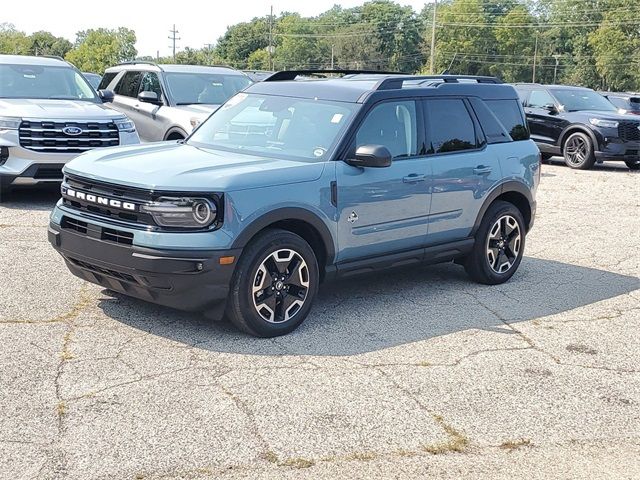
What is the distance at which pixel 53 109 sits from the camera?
1073 centimetres

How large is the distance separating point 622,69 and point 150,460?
100800mm

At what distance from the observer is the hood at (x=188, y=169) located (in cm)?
551

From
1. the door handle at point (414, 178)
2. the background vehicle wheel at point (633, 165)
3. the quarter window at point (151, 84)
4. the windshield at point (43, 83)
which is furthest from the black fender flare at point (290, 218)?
the background vehicle wheel at point (633, 165)

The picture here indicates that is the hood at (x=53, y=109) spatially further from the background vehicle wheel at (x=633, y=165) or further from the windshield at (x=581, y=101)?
the background vehicle wheel at (x=633, y=165)

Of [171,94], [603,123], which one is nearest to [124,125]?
[171,94]

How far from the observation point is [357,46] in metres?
128

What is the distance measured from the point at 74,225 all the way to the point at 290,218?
1.50 meters

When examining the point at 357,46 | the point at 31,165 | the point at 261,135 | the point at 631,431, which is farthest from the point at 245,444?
the point at 357,46

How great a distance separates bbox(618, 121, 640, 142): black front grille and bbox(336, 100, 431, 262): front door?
11.9 meters

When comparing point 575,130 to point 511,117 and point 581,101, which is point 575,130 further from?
point 511,117

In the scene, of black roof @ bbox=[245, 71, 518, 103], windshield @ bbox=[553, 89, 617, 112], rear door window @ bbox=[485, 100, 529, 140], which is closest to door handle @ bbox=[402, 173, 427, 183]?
black roof @ bbox=[245, 71, 518, 103]

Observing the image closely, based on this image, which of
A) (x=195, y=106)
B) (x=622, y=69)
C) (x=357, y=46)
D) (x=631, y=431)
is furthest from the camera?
(x=357, y=46)

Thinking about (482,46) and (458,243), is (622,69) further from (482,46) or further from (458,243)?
(458,243)

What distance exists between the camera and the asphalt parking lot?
4.07 m
